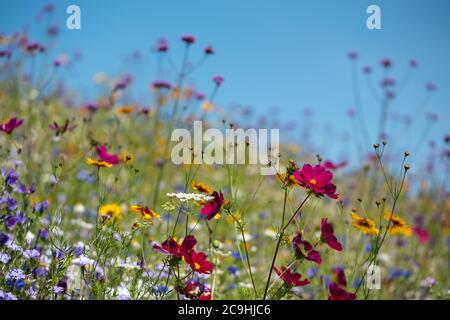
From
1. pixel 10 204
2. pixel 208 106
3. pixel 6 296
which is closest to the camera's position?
pixel 6 296

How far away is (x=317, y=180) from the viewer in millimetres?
1216

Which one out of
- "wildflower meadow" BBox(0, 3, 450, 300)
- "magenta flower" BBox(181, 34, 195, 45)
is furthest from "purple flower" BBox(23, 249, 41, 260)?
"magenta flower" BBox(181, 34, 195, 45)

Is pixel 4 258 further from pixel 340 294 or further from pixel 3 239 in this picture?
pixel 340 294

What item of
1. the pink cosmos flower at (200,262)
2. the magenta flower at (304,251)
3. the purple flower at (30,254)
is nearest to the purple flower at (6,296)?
A: the purple flower at (30,254)

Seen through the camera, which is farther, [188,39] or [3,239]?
[188,39]

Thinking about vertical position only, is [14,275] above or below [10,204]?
below

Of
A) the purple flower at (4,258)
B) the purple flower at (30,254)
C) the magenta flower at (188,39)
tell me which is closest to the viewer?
the purple flower at (4,258)

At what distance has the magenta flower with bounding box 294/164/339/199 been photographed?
119 cm

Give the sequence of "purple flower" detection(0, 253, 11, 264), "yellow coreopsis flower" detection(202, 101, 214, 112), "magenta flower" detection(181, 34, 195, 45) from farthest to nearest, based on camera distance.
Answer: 1. "yellow coreopsis flower" detection(202, 101, 214, 112)
2. "magenta flower" detection(181, 34, 195, 45)
3. "purple flower" detection(0, 253, 11, 264)

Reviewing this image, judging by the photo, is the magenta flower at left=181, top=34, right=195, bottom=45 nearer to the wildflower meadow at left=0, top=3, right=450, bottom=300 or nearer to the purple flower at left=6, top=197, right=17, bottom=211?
the wildflower meadow at left=0, top=3, right=450, bottom=300

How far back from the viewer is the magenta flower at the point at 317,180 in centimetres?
119

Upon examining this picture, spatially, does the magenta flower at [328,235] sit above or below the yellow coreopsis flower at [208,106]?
below

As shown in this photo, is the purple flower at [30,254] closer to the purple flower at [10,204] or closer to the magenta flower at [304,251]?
the purple flower at [10,204]

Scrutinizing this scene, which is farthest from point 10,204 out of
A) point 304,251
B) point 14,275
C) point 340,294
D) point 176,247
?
point 340,294
